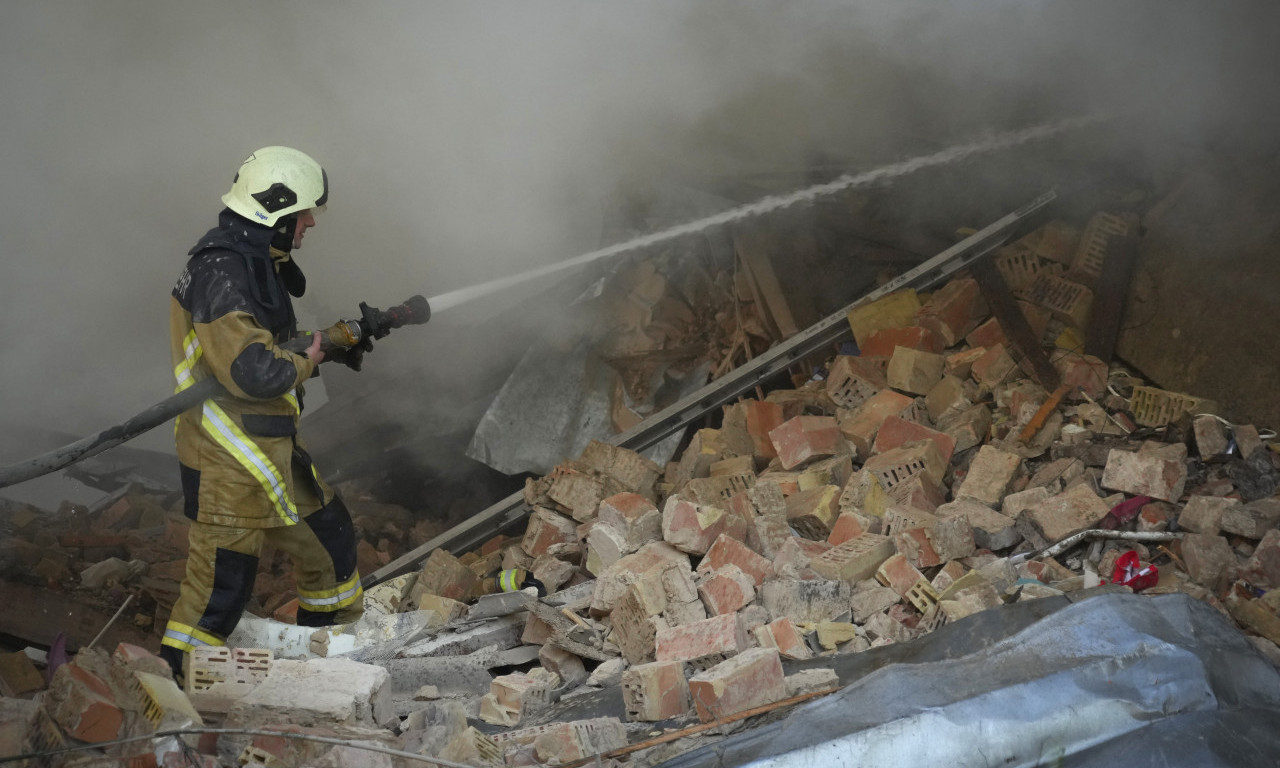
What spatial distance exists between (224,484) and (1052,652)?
9.08 feet

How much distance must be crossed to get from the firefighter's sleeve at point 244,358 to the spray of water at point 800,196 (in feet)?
5.48

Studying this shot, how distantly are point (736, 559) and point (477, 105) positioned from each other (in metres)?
3.43

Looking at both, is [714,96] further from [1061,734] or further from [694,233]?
[1061,734]

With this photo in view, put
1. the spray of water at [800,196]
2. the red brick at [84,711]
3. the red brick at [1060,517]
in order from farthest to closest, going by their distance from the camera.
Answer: the spray of water at [800,196] < the red brick at [1060,517] < the red brick at [84,711]

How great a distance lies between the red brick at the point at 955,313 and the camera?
203 inches

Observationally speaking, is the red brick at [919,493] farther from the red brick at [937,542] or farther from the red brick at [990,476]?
the red brick at [937,542]

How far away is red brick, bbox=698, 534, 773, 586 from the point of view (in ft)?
11.8

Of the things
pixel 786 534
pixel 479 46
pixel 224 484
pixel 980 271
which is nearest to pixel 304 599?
pixel 224 484

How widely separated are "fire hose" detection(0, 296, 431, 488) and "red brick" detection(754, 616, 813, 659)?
1.85 m

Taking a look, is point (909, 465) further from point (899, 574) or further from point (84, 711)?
point (84, 711)

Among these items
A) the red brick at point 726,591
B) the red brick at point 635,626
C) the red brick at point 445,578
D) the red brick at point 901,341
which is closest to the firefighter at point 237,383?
the red brick at point 445,578

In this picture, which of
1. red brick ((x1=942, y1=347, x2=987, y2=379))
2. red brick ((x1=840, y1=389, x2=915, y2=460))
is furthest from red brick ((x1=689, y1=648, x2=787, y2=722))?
red brick ((x1=942, y1=347, x2=987, y2=379))

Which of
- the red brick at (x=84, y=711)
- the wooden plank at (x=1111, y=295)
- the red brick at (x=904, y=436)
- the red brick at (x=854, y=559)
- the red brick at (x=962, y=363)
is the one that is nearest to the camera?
the red brick at (x=84, y=711)

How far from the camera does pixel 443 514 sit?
628 centimetres
